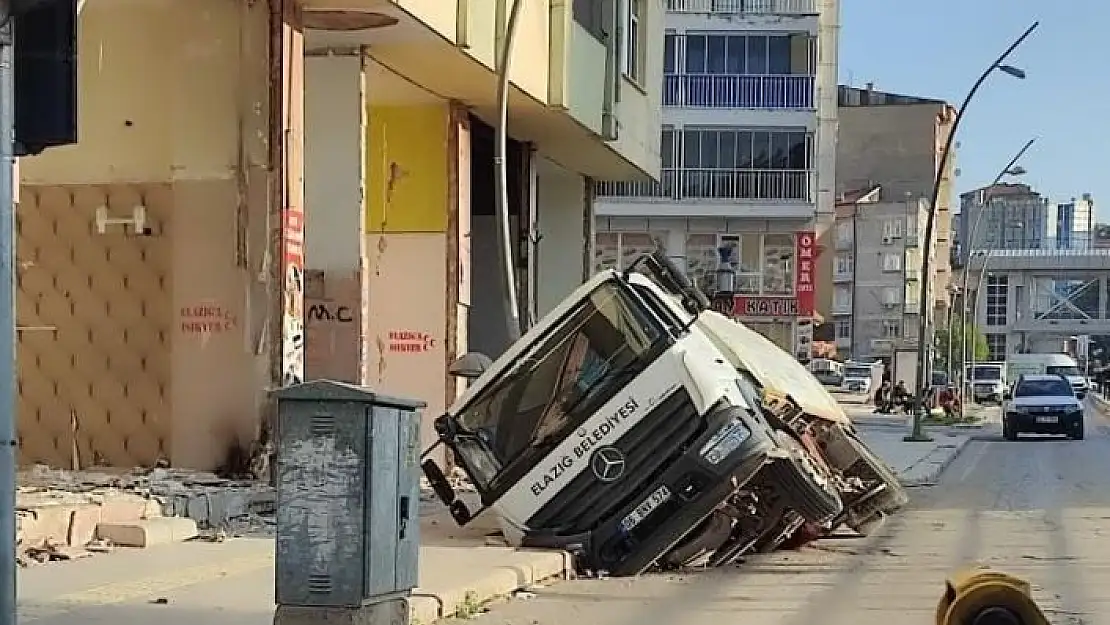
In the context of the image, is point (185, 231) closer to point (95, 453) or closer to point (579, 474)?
point (95, 453)

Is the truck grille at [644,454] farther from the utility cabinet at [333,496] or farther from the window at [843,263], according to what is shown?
the window at [843,263]

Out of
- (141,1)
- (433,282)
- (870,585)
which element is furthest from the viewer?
(433,282)

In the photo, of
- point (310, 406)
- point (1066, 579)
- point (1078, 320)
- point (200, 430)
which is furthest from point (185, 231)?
point (1078, 320)

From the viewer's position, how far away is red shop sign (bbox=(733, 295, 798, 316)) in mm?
52250

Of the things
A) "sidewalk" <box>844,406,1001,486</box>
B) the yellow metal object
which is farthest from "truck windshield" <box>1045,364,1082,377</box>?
the yellow metal object

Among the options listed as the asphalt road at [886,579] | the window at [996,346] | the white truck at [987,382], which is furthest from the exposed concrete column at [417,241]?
the window at [996,346]

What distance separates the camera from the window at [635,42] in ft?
76.4

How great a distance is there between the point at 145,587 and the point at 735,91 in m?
43.8

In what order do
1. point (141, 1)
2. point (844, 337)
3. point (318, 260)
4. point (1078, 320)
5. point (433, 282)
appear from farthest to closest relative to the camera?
point (1078, 320) < point (844, 337) < point (433, 282) < point (318, 260) < point (141, 1)

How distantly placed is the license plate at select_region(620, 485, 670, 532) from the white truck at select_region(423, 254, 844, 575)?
1cm

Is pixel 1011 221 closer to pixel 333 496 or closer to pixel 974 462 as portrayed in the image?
pixel 974 462

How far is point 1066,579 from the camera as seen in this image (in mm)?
11203

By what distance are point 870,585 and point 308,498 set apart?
4.97 metres

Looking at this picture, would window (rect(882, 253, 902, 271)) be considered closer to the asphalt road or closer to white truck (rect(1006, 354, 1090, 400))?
white truck (rect(1006, 354, 1090, 400))
